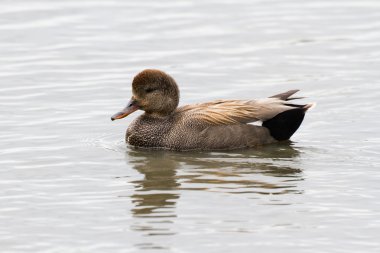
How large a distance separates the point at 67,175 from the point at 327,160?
3115mm

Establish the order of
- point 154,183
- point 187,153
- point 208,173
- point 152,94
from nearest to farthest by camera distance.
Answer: point 154,183, point 208,173, point 187,153, point 152,94

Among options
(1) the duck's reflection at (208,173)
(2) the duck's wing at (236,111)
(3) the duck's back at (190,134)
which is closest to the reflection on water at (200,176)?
(1) the duck's reflection at (208,173)

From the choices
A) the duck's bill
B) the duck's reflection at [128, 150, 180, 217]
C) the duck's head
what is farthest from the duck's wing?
the duck's reflection at [128, 150, 180, 217]

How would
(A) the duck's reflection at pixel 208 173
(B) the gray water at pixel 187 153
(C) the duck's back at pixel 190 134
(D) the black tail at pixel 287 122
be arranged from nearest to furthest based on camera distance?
(B) the gray water at pixel 187 153 < (A) the duck's reflection at pixel 208 173 < (C) the duck's back at pixel 190 134 < (D) the black tail at pixel 287 122

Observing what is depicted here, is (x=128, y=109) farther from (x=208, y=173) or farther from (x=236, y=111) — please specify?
(x=208, y=173)

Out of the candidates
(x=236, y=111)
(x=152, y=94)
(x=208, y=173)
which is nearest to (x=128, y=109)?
(x=152, y=94)

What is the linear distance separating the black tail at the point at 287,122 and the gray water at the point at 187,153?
21 cm

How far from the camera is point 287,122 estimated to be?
14.5 m

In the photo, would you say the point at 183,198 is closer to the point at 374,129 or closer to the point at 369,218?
the point at 369,218

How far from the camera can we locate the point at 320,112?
16188 mm

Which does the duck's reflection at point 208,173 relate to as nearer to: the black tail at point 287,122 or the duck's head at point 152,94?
the black tail at point 287,122

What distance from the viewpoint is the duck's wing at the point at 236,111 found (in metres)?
14.4

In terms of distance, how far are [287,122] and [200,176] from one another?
7.22 feet

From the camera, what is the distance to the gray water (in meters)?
10.6
